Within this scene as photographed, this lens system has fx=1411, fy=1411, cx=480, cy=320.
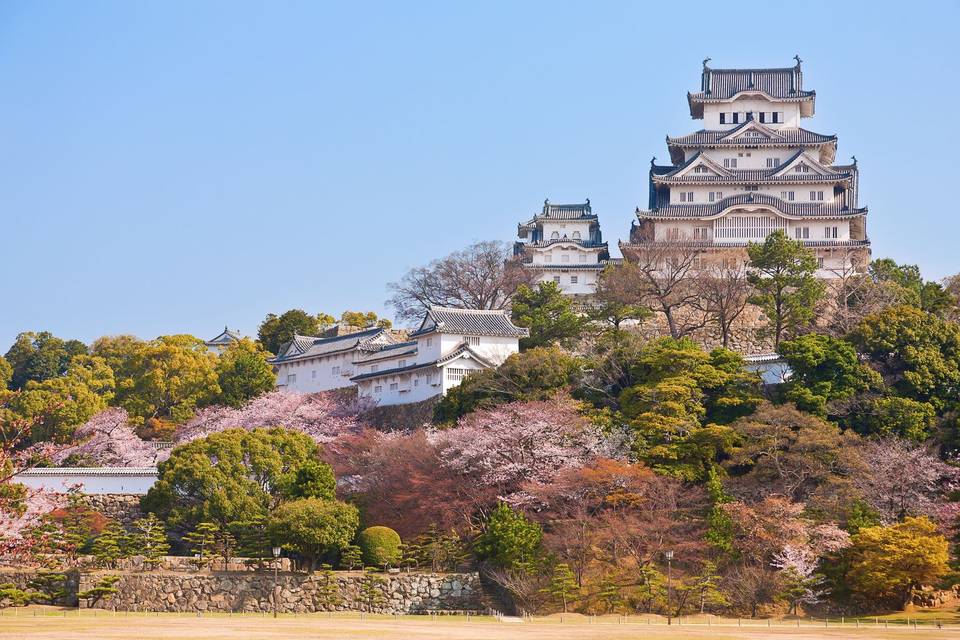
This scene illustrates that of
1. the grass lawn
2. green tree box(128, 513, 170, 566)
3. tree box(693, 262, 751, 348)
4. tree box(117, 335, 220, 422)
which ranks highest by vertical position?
tree box(693, 262, 751, 348)

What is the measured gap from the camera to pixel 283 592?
34844 mm

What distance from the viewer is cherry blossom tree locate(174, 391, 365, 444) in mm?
47812

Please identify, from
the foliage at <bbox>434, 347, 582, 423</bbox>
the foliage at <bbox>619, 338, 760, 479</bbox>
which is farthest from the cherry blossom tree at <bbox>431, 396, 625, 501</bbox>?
the foliage at <bbox>434, 347, 582, 423</bbox>

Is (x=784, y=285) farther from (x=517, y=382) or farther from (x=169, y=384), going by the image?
(x=169, y=384)

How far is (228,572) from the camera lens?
35.2 m

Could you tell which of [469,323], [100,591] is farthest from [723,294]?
[100,591]

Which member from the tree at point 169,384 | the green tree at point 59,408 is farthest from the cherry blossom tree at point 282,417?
the green tree at point 59,408

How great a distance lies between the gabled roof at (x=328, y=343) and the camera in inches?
2084

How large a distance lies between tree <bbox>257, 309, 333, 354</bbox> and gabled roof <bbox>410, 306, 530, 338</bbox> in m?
13.8

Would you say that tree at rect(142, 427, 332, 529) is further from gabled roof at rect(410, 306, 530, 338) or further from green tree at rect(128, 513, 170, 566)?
gabled roof at rect(410, 306, 530, 338)

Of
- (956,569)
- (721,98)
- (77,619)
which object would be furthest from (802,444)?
(721,98)

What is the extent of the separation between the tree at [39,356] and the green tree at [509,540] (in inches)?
1398

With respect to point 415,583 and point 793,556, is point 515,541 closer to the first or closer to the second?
point 415,583

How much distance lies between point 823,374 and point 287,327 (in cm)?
2847
